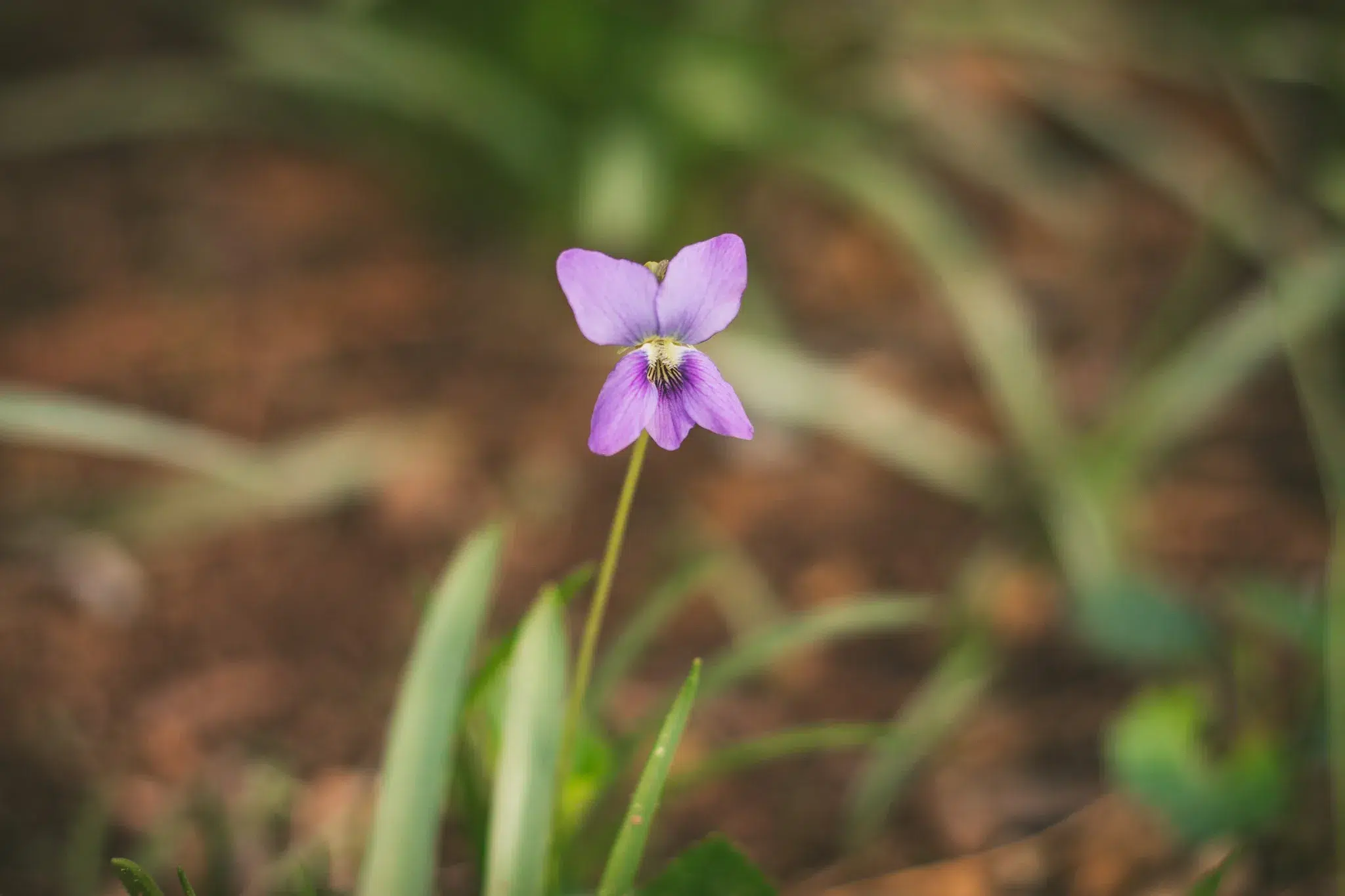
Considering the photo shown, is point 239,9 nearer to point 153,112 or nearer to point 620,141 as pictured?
point 153,112

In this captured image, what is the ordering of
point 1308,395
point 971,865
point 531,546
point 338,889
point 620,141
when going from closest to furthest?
1. point 338,889
2. point 971,865
3. point 1308,395
4. point 531,546
5. point 620,141

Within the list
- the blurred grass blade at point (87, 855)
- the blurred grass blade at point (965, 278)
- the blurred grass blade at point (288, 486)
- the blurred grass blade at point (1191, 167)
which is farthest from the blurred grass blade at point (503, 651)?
the blurred grass blade at point (1191, 167)

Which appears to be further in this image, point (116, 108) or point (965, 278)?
point (116, 108)

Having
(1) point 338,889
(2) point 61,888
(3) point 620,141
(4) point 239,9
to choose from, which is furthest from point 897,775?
(4) point 239,9

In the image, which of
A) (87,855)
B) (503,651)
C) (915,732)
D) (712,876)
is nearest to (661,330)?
(503,651)

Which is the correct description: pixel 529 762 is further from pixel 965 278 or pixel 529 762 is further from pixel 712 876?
pixel 965 278

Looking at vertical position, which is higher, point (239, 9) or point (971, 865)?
point (239, 9)

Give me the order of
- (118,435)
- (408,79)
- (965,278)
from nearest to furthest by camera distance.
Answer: (118,435)
(965,278)
(408,79)
